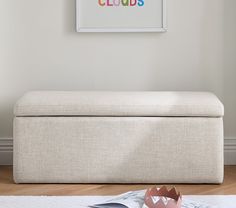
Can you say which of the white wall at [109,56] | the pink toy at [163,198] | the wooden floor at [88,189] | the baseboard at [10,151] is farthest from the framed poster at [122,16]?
the pink toy at [163,198]

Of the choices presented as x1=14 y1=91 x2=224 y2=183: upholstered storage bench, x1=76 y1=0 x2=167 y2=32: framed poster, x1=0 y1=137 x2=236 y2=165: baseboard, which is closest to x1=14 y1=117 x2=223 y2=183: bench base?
x1=14 y1=91 x2=224 y2=183: upholstered storage bench

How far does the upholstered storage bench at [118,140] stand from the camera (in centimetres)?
344

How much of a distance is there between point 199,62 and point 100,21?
0.64 metres

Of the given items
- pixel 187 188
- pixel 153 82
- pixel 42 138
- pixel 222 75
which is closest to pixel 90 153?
pixel 42 138

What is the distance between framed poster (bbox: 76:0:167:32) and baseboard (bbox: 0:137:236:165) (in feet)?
2.58

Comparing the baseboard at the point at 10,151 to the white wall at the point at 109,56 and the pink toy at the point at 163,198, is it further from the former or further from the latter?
the pink toy at the point at 163,198

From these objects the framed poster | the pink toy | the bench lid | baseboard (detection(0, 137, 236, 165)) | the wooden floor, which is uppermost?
the framed poster

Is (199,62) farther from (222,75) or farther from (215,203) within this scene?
(215,203)

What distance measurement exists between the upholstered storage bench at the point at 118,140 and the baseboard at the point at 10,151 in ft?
1.89

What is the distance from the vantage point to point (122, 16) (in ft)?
13.1

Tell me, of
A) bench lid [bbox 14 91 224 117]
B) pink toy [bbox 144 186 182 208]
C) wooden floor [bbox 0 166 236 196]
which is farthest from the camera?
bench lid [bbox 14 91 224 117]

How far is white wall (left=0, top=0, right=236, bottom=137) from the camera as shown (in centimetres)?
402

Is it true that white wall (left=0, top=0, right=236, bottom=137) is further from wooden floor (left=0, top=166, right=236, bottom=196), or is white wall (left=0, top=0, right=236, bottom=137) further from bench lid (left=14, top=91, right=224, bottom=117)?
wooden floor (left=0, top=166, right=236, bottom=196)

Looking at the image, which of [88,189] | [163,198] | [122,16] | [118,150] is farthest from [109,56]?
[163,198]
